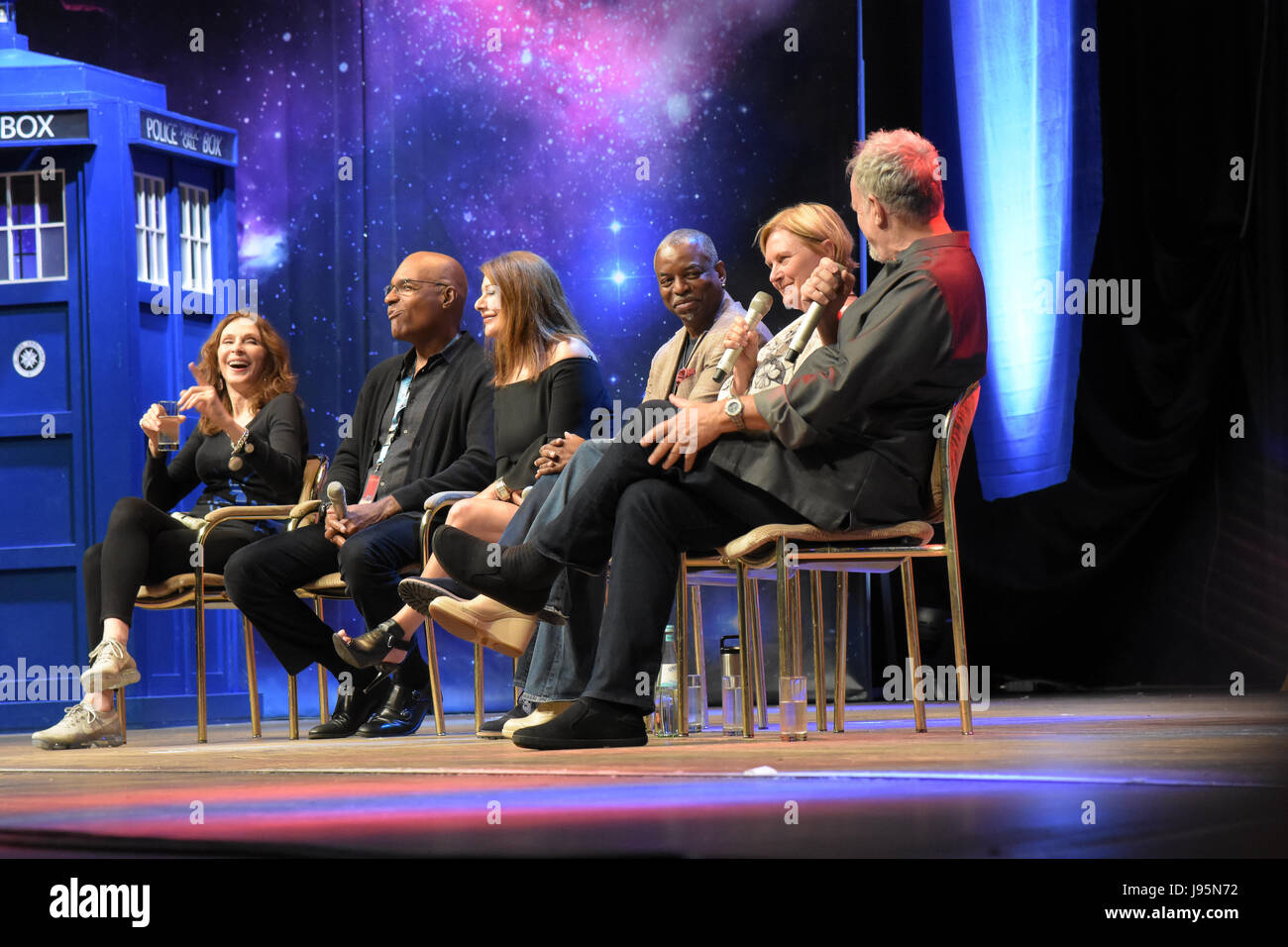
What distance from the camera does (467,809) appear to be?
1.83 m

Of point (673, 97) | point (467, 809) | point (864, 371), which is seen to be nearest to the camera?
point (467, 809)

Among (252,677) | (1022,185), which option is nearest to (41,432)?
(252,677)

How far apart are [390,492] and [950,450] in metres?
1.65

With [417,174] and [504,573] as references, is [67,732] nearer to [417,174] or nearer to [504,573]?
[504,573]

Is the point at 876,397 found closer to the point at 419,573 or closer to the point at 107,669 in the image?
the point at 419,573

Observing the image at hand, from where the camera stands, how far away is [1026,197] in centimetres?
494

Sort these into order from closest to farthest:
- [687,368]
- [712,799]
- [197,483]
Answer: [712,799], [687,368], [197,483]

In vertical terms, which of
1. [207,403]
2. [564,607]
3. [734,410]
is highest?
[207,403]

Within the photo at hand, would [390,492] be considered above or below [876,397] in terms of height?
below

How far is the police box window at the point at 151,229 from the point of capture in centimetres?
484

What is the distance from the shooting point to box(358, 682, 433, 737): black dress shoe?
3750mm

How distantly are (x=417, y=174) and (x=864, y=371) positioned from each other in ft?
10.00

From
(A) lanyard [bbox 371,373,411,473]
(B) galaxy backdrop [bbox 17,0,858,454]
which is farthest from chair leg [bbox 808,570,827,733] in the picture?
(B) galaxy backdrop [bbox 17,0,858,454]
